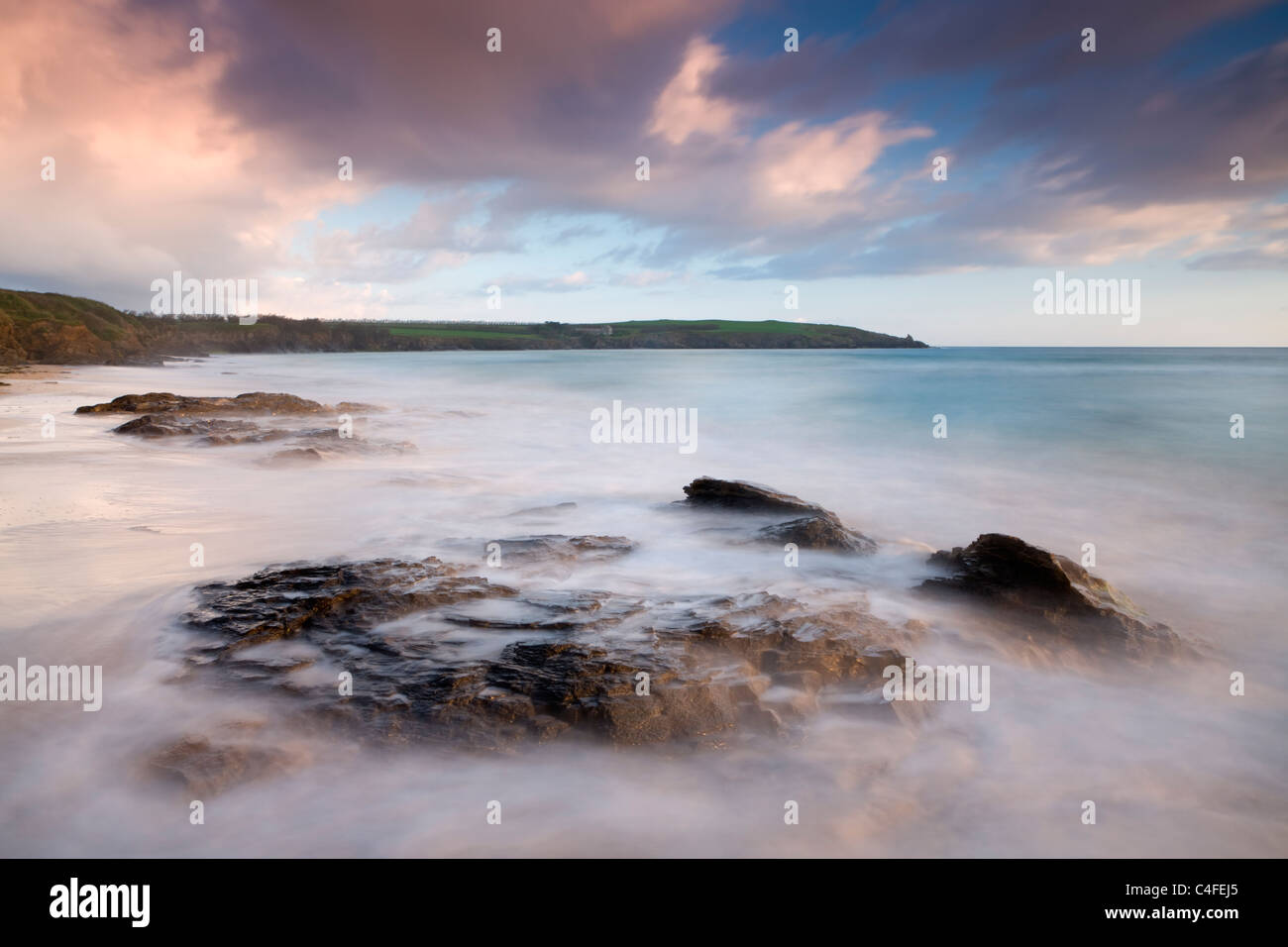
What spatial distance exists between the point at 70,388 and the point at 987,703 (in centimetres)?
3105

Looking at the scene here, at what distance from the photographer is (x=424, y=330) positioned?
109 metres

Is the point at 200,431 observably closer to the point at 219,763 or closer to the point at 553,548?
the point at 553,548

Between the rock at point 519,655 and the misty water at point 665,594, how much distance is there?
18 cm

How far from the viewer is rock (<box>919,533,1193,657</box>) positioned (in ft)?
18.5

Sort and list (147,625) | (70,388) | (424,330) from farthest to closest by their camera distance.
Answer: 1. (424,330)
2. (70,388)
3. (147,625)

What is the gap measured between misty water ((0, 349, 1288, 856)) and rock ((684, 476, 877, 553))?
0.29 metres

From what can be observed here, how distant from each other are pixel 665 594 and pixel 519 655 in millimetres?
1849

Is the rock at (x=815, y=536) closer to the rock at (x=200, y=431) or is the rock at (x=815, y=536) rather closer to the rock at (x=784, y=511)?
the rock at (x=784, y=511)

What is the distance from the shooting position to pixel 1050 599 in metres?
5.98

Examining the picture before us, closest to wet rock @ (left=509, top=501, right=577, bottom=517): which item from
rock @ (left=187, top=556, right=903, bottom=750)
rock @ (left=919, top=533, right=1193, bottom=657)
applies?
rock @ (left=187, top=556, right=903, bottom=750)

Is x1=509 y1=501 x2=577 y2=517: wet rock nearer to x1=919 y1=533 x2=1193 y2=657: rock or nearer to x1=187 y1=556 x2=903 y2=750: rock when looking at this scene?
x1=187 y1=556 x2=903 y2=750: rock
